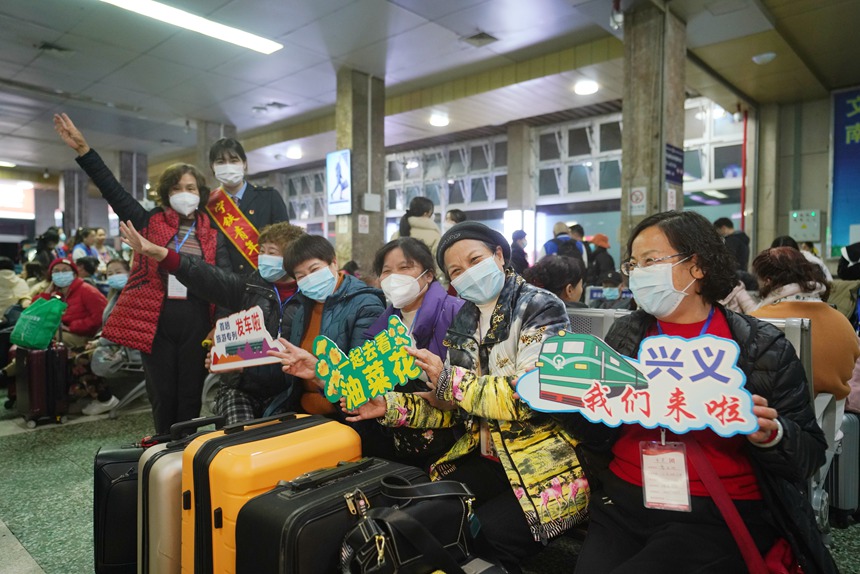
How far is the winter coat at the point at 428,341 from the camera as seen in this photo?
1.77 meters

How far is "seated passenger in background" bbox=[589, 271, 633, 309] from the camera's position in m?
3.80

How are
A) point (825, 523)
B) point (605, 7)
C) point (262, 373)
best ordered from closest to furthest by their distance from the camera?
1. point (825, 523)
2. point (262, 373)
3. point (605, 7)

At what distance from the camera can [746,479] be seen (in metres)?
1.23

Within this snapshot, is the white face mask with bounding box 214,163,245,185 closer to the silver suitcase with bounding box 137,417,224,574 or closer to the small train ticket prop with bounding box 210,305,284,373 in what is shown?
the small train ticket prop with bounding box 210,305,284,373

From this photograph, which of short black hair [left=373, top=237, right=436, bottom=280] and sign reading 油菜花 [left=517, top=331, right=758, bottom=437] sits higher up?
short black hair [left=373, top=237, right=436, bottom=280]

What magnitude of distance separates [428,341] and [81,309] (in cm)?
408

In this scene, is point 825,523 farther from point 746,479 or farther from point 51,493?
point 51,493

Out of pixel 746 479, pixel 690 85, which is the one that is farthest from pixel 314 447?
pixel 690 85

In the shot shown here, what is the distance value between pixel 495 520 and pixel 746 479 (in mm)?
634

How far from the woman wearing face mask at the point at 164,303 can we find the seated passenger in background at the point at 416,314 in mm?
979

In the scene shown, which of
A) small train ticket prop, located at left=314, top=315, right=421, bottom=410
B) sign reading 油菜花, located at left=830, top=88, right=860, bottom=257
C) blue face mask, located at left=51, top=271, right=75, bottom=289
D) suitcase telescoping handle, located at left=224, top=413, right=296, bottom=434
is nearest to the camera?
small train ticket prop, located at left=314, top=315, right=421, bottom=410

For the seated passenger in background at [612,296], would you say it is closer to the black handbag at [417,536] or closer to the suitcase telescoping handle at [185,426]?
the black handbag at [417,536]

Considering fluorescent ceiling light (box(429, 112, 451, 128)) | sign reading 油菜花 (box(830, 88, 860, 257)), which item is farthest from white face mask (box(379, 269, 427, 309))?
sign reading 油菜花 (box(830, 88, 860, 257))

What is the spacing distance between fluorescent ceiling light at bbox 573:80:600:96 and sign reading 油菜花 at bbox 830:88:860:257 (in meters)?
3.32
